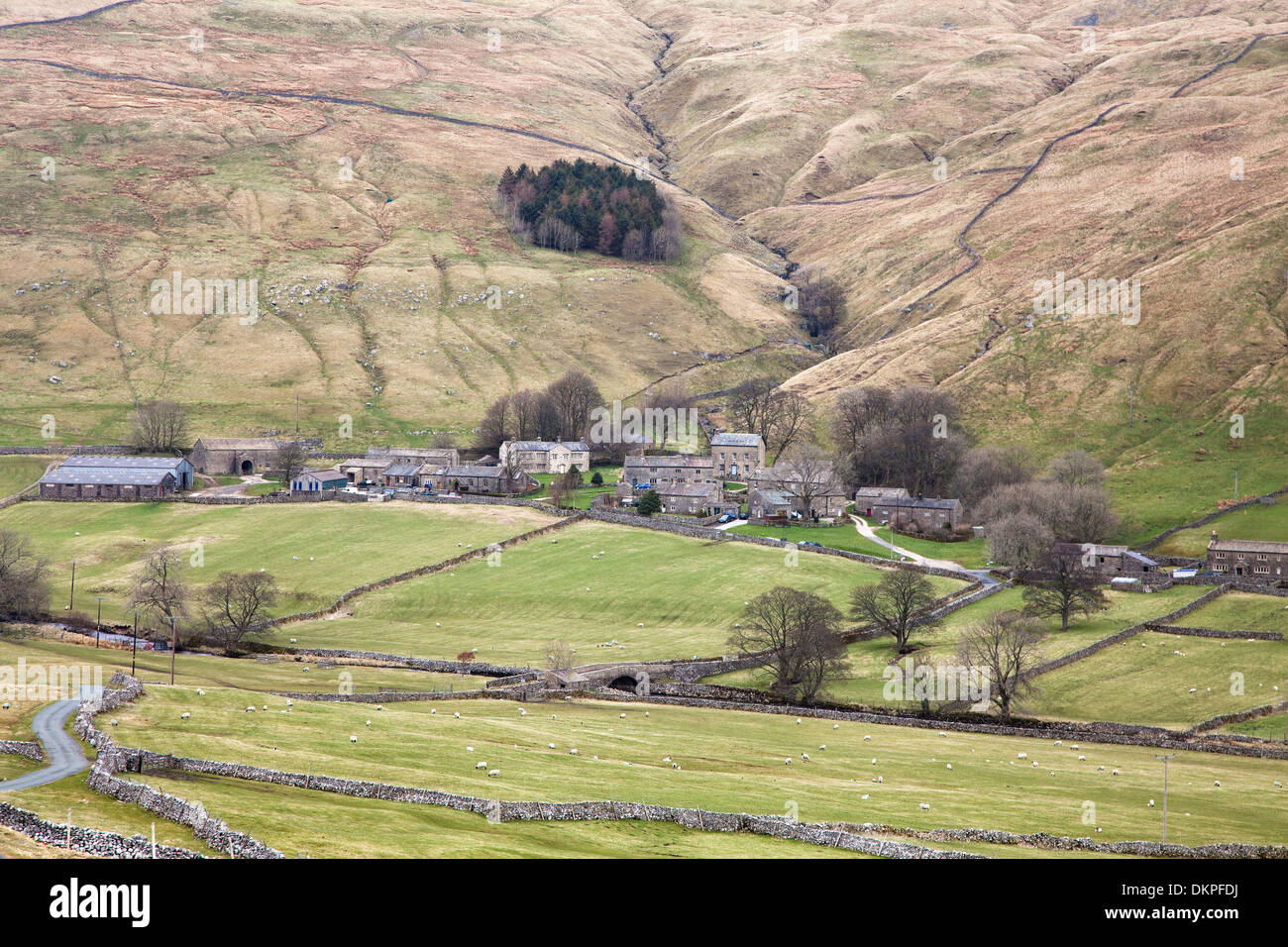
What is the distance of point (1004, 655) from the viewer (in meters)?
79.0

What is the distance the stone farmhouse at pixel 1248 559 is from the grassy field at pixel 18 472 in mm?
129973

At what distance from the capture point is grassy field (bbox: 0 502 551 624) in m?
106

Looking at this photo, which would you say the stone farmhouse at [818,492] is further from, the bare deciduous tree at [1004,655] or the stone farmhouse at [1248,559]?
the bare deciduous tree at [1004,655]

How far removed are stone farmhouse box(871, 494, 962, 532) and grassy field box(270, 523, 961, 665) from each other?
885 inches

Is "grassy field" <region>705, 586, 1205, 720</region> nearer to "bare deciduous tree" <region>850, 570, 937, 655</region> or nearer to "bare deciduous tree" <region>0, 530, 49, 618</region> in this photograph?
"bare deciduous tree" <region>850, 570, 937, 655</region>

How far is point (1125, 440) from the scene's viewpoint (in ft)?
478

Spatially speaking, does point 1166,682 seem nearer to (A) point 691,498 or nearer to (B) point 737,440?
(A) point 691,498

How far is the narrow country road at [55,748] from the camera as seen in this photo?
40438 mm

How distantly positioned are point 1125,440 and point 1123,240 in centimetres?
5781

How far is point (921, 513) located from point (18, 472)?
10803 cm

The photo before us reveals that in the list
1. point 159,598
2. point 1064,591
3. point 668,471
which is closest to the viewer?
point 1064,591

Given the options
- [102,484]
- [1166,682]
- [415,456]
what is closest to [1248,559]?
[1166,682]

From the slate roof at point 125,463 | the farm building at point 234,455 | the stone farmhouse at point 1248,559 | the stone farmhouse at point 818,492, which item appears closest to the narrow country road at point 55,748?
the stone farmhouse at point 818,492

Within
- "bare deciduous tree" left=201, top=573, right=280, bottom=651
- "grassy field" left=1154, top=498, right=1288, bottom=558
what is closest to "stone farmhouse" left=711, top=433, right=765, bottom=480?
"grassy field" left=1154, top=498, right=1288, bottom=558
